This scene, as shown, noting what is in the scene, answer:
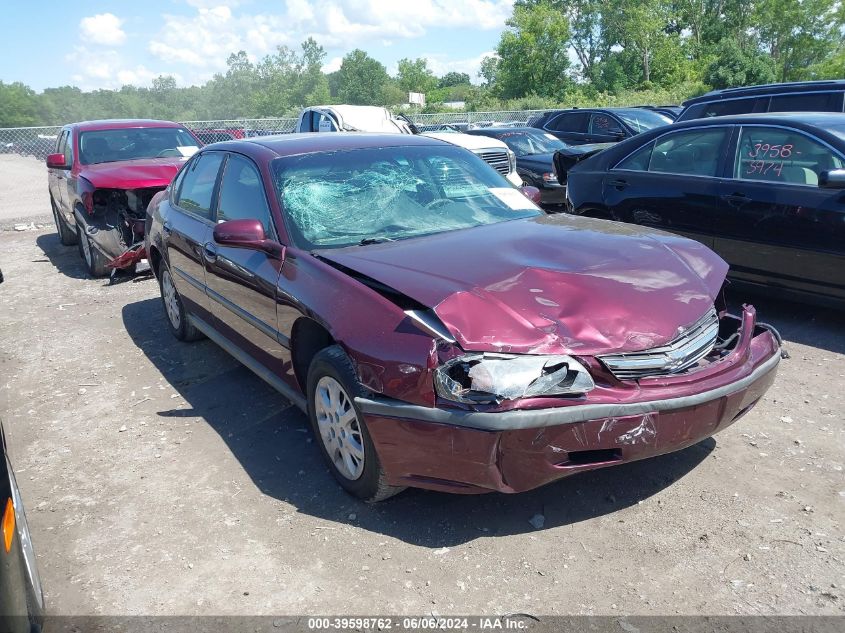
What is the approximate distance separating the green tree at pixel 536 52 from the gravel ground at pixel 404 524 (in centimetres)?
5463

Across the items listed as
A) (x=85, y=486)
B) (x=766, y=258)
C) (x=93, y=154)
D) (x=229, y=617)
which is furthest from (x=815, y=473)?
(x=93, y=154)

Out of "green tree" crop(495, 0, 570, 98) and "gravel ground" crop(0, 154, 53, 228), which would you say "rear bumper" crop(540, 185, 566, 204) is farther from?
"green tree" crop(495, 0, 570, 98)

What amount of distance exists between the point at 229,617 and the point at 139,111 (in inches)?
2787

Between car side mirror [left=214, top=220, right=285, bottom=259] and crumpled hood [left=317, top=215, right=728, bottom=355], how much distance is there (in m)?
0.34

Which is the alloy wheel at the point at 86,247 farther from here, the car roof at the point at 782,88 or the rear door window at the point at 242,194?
the car roof at the point at 782,88

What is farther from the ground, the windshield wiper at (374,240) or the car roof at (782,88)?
the car roof at (782,88)

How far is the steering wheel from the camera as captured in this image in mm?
4289

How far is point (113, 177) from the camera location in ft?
27.5

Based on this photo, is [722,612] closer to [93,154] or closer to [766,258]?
[766,258]

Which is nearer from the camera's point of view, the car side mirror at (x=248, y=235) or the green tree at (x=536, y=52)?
the car side mirror at (x=248, y=235)

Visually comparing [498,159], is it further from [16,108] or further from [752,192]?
[16,108]

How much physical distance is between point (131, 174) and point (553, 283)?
269 inches

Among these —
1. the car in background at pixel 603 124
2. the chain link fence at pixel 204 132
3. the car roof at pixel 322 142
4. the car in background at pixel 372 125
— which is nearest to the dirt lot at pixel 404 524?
the car roof at pixel 322 142

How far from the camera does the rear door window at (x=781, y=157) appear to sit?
5311 mm
